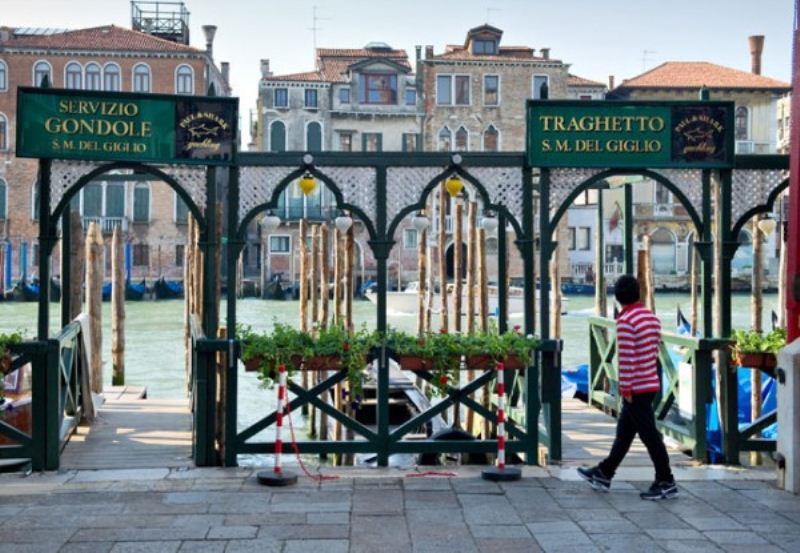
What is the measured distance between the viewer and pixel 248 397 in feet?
52.7

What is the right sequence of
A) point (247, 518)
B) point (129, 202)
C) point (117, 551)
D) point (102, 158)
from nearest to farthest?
point (117, 551), point (247, 518), point (102, 158), point (129, 202)

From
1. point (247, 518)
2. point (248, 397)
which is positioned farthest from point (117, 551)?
point (248, 397)

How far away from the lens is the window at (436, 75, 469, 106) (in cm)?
3938

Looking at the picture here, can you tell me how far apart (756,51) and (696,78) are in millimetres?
5253

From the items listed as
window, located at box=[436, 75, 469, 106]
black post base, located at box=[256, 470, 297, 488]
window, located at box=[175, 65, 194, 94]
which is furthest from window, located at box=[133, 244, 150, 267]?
black post base, located at box=[256, 470, 297, 488]

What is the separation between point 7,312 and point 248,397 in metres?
19.2

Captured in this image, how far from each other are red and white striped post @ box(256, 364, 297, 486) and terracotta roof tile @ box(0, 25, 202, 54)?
33.3 m

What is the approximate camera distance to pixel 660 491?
5.54 m

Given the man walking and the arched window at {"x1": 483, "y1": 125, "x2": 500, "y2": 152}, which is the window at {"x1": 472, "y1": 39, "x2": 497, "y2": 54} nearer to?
the arched window at {"x1": 483, "y1": 125, "x2": 500, "y2": 152}

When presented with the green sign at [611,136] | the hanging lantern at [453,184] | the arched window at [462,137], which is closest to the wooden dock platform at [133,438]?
the hanging lantern at [453,184]

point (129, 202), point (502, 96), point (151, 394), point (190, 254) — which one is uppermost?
point (502, 96)

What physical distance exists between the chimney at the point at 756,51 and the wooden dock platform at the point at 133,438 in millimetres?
38863

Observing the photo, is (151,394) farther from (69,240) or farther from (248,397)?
(69,240)

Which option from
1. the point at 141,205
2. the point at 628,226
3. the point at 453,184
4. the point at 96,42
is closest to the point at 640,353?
the point at 453,184
